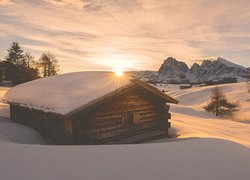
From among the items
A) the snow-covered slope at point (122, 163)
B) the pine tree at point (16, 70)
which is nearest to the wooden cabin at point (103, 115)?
the snow-covered slope at point (122, 163)

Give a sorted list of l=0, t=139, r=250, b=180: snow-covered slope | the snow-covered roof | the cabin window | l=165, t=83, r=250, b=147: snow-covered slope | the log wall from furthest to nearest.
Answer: l=165, t=83, r=250, b=147: snow-covered slope → the cabin window → the log wall → the snow-covered roof → l=0, t=139, r=250, b=180: snow-covered slope

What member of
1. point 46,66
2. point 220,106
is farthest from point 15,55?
point 220,106

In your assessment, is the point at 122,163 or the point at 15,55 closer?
the point at 122,163

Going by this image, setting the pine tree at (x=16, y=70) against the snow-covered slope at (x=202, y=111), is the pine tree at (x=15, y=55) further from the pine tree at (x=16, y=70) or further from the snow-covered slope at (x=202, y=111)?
the snow-covered slope at (x=202, y=111)

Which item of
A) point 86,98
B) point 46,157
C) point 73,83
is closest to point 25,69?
point 73,83

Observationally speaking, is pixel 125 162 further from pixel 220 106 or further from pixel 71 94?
pixel 220 106

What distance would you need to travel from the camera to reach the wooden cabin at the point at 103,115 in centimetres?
810

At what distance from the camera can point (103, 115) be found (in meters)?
9.22

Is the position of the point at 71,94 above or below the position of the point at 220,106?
above

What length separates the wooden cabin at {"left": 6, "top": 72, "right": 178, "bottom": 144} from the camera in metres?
8.10

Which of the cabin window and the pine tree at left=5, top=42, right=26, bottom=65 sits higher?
the pine tree at left=5, top=42, right=26, bottom=65

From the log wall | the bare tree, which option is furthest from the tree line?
the log wall

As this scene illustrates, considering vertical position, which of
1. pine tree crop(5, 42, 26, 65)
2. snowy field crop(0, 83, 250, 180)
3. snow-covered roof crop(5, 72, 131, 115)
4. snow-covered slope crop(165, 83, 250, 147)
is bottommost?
snow-covered slope crop(165, 83, 250, 147)

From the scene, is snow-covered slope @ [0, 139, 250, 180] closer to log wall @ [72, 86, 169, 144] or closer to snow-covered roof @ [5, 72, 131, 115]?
snow-covered roof @ [5, 72, 131, 115]
